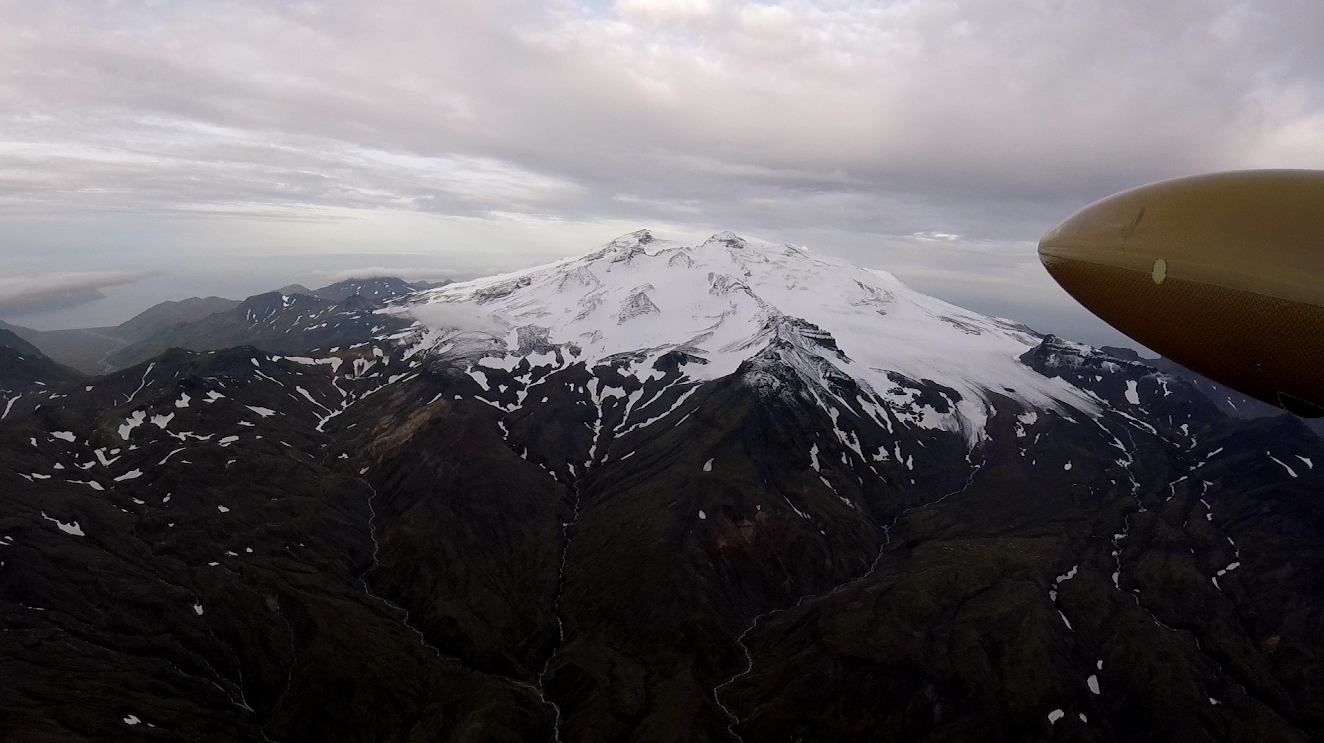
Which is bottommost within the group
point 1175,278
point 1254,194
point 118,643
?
point 118,643

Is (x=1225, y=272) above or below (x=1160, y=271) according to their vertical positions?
above

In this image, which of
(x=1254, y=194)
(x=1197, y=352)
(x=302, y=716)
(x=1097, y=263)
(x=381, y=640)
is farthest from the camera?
(x=381, y=640)

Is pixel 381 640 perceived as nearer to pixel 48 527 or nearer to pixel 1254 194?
pixel 48 527

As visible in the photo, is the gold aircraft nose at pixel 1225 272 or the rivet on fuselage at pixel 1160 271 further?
the rivet on fuselage at pixel 1160 271

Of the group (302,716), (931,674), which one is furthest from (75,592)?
(931,674)

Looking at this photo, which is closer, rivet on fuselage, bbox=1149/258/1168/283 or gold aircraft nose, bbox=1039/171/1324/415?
gold aircraft nose, bbox=1039/171/1324/415
